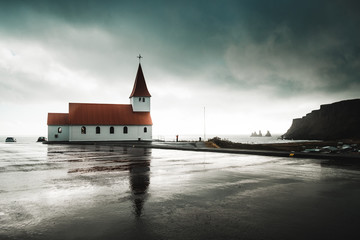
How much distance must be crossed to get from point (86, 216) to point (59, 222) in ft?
1.62

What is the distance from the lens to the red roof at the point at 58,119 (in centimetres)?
5312

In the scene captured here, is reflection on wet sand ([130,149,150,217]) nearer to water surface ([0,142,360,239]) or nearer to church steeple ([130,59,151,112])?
water surface ([0,142,360,239])

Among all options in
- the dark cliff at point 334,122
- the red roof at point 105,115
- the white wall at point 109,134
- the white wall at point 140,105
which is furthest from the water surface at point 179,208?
the dark cliff at point 334,122

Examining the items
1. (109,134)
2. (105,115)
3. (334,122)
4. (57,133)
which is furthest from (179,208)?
(334,122)

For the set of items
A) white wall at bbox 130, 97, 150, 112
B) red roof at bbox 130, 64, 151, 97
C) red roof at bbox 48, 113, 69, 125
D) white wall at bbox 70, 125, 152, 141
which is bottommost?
white wall at bbox 70, 125, 152, 141

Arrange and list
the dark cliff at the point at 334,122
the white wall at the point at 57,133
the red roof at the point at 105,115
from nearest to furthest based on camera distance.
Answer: the red roof at the point at 105,115 < the white wall at the point at 57,133 < the dark cliff at the point at 334,122

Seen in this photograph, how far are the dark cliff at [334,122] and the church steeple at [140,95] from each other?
141195 mm

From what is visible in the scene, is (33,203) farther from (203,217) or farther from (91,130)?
(91,130)

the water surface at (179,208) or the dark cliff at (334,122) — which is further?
the dark cliff at (334,122)

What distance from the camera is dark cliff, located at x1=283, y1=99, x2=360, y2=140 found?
157m

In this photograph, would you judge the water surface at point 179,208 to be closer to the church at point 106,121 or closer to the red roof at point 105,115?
the church at point 106,121

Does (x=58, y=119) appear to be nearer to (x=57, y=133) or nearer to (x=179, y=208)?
(x=57, y=133)

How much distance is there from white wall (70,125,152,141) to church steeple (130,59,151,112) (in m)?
4.56

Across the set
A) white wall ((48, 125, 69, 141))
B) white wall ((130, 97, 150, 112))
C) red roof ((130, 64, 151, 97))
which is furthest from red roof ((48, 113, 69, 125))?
red roof ((130, 64, 151, 97))
